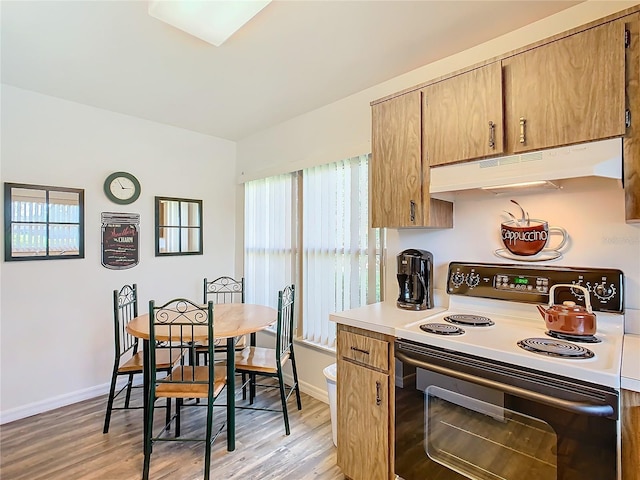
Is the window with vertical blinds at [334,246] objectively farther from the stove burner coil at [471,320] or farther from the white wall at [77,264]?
the white wall at [77,264]

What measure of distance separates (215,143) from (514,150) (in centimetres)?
309

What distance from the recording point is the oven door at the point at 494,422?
1.08m

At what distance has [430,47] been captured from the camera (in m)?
2.02

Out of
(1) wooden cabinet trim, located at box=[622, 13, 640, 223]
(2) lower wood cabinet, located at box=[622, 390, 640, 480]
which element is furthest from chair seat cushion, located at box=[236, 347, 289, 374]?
(1) wooden cabinet trim, located at box=[622, 13, 640, 223]

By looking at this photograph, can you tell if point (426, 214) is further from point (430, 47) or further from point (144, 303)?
point (144, 303)

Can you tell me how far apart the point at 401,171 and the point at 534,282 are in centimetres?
91

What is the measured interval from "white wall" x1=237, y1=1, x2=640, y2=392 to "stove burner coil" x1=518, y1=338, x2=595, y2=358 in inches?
19.2

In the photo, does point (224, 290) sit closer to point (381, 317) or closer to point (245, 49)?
point (381, 317)

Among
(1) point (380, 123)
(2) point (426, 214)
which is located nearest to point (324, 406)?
(2) point (426, 214)

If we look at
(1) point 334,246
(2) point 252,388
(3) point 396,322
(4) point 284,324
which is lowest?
(2) point 252,388

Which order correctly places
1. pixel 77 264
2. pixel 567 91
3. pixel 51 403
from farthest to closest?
pixel 77 264
pixel 51 403
pixel 567 91

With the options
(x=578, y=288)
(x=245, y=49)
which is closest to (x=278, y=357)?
(x=578, y=288)

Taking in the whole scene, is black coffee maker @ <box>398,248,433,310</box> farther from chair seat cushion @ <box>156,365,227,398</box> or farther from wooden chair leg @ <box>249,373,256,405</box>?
wooden chair leg @ <box>249,373,256,405</box>

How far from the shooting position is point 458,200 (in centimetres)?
205
